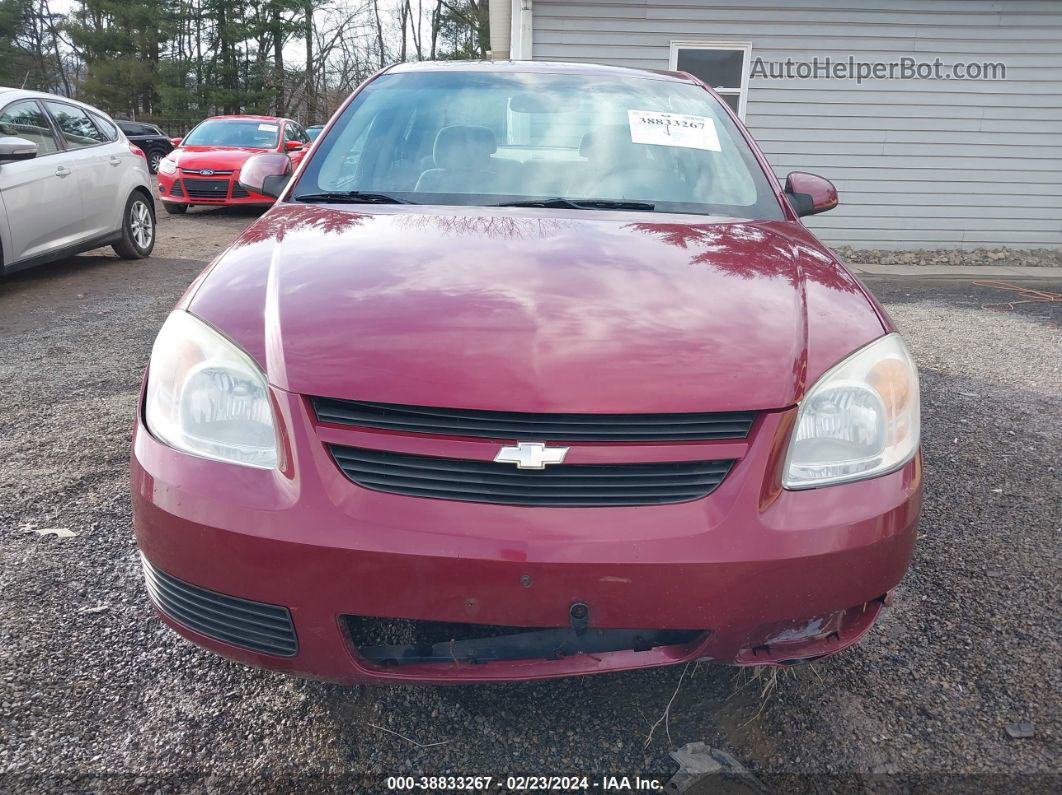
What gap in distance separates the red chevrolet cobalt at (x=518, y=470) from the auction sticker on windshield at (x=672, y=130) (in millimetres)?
985

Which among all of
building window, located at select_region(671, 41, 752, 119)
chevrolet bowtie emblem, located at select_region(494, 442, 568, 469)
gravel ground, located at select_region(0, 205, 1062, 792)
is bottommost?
gravel ground, located at select_region(0, 205, 1062, 792)

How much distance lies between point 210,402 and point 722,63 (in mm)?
8992

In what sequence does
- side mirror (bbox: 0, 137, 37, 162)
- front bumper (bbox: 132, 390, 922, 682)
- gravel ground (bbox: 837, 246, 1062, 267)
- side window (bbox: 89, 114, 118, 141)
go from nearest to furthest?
front bumper (bbox: 132, 390, 922, 682) < side mirror (bbox: 0, 137, 37, 162) < side window (bbox: 89, 114, 118, 141) < gravel ground (bbox: 837, 246, 1062, 267)

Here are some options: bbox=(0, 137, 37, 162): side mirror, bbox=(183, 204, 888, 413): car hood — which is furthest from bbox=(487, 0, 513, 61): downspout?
bbox=(183, 204, 888, 413): car hood

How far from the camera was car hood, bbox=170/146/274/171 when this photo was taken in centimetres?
1133

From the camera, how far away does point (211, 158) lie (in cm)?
1141

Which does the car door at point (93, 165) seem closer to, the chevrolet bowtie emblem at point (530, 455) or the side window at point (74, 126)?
the side window at point (74, 126)

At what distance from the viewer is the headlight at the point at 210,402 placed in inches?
58.4

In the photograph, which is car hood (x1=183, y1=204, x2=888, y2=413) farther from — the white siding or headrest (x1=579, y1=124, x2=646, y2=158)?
the white siding

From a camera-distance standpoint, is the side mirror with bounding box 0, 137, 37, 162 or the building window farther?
the building window

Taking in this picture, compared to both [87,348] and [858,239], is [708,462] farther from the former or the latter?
[858,239]

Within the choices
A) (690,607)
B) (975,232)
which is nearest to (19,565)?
(690,607)

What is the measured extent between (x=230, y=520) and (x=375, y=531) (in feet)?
0.91

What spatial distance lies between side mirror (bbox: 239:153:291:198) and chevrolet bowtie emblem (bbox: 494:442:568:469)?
1.94 metres
